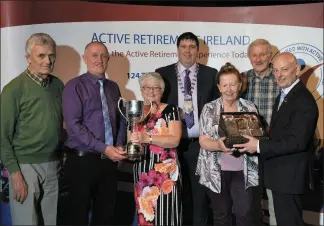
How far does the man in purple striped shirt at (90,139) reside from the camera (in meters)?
2.65

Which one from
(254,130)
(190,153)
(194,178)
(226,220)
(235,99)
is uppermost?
(235,99)

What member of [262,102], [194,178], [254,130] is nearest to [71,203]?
[194,178]

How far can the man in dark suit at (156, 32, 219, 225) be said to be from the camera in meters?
3.03

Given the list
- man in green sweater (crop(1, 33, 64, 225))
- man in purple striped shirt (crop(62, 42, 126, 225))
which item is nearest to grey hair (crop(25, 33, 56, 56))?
man in green sweater (crop(1, 33, 64, 225))

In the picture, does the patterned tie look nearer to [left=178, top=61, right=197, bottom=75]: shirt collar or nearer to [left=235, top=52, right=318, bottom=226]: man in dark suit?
[left=178, top=61, right=197, bottom=75]: shirt collar

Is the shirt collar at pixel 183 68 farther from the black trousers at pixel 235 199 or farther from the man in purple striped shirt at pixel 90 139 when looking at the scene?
the black trousers at pixel 235 199

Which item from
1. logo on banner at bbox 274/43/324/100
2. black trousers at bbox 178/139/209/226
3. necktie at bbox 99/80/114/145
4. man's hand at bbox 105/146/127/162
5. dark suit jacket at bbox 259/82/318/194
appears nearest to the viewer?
dark suit jacket at bbox 259/82/318/194

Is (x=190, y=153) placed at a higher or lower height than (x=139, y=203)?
higher

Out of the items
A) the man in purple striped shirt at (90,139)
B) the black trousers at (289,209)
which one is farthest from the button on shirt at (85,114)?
the black trousers at (289,209)

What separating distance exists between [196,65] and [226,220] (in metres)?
1.17

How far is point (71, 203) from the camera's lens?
107 inches

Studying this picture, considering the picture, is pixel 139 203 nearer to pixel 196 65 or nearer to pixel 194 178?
pixel 194 178

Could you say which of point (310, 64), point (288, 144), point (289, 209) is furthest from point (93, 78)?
point (310, 64)

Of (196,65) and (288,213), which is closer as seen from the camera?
(288,213)
